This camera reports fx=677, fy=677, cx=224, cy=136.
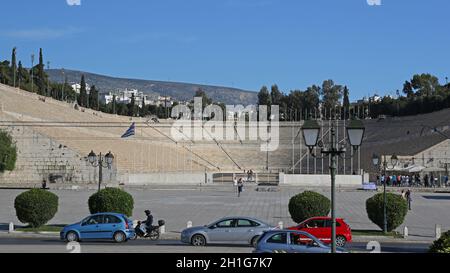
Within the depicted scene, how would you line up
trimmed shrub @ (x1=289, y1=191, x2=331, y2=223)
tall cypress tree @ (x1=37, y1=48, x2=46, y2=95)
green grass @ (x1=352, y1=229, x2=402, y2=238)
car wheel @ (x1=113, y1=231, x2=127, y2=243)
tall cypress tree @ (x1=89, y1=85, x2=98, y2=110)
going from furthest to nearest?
tall cypress tree @ (x1=89, y1=85, x2=98, y2=110), tall cypress tree @ (x1=37, y1=48, x2=46, y2=95), green grass @ (x1=352, y1=229, x2=402, y2=238), trimmed shrub @ (x1=289, y1=191, x2=331, y2=223), car wheel @ (x1=113, y1=231, x2=127, y2=243)

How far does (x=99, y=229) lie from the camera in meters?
19.2

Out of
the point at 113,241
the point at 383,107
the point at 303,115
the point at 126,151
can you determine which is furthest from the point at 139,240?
the point at 303,115

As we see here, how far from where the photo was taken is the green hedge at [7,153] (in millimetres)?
55062

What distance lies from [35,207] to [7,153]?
115 feet

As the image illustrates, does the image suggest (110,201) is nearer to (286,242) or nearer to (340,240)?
(340,240)

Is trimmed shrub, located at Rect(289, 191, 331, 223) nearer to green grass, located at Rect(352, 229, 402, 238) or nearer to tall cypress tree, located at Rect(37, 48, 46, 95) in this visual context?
Answer: green grass, located at Rect(352, 229, 402, 238)

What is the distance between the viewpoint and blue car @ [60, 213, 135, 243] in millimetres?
19203

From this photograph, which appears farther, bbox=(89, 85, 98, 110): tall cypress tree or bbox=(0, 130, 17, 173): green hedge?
bbox=(89, 85, 98, 110): tall cypress tree

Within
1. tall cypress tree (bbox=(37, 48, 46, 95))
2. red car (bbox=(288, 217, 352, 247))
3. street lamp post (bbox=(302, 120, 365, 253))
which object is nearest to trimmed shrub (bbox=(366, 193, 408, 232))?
red car (bbox=(288, 217, 352, 247))

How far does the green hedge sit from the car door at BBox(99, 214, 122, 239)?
38250 mm

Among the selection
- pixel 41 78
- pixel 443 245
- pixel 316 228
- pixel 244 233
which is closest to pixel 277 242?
pixel 244 233

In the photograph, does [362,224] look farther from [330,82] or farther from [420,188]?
[330,82]

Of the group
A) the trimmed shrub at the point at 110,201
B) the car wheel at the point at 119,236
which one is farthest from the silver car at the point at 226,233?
the trimmed shrub at the point at 110,201

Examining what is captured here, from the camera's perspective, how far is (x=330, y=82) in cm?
12788
